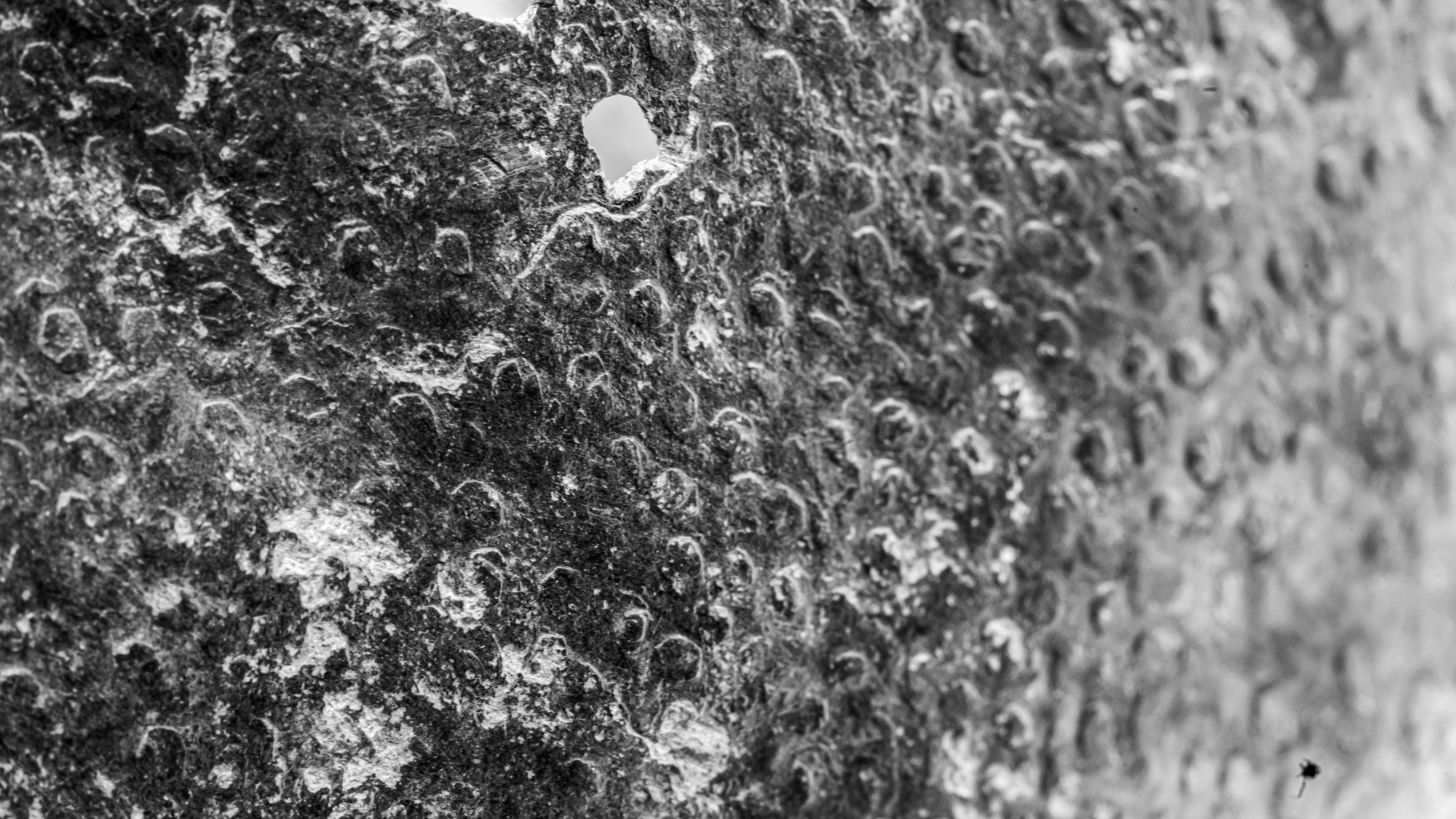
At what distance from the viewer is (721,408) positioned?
309 mm

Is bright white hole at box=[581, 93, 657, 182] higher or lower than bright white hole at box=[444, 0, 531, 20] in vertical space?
lower

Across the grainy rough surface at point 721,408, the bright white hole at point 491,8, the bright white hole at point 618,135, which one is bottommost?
the grainy rough surface at point 721,408

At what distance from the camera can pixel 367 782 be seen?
0.29 meters

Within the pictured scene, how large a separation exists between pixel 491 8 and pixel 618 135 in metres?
0.05

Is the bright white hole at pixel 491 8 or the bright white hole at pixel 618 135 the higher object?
the bright white hole at pixel 491 8

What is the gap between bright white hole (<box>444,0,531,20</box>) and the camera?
0.29 metres

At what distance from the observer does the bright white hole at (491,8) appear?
0.29 m

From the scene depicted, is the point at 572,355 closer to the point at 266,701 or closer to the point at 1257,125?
the point at 266,701

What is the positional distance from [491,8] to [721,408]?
0.12m

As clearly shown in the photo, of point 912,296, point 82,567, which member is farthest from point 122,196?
point 912,296

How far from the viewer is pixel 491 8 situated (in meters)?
0.30

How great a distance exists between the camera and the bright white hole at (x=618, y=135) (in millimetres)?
303

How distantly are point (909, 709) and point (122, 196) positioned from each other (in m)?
0.25

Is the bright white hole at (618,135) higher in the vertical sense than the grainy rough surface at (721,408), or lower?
higher
